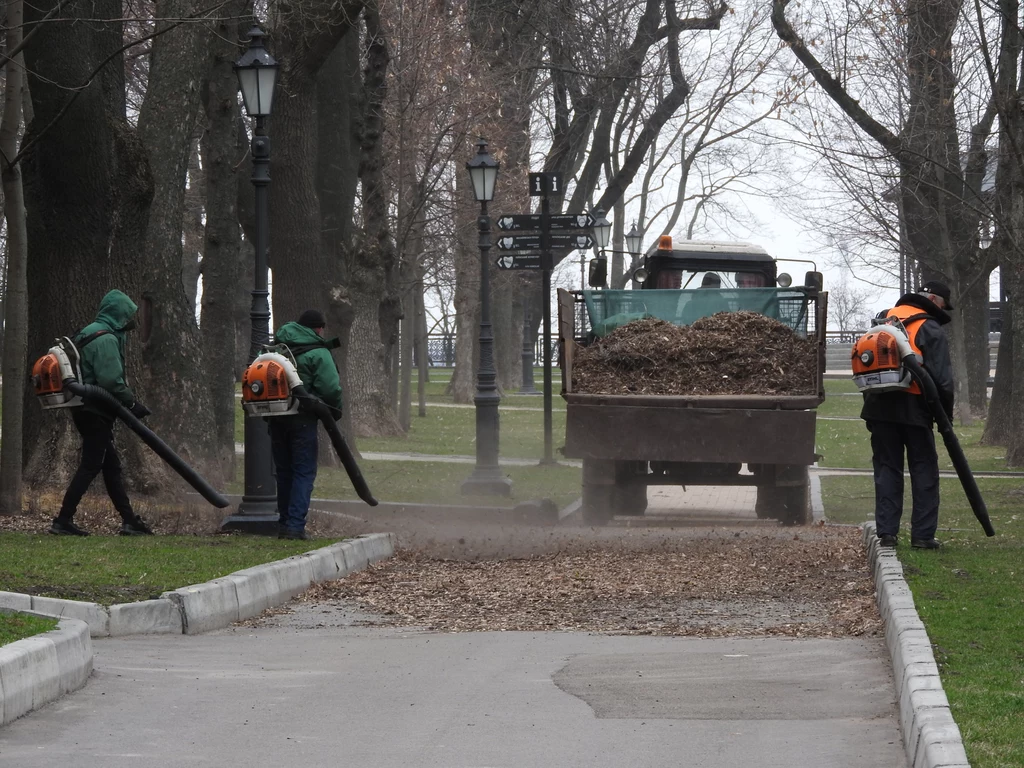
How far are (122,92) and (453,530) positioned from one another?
5.07 m

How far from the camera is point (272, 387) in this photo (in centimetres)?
1208

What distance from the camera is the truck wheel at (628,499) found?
15.7 meters

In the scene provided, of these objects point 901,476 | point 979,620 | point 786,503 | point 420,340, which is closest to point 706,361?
point 786,503

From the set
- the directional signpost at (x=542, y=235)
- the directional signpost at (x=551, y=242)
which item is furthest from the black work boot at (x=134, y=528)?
the directional signpost at (x=551, y=242)

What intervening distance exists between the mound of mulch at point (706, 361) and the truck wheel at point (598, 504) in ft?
3.75

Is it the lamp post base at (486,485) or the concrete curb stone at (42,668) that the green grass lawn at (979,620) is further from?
the lamp post base at (486,485)

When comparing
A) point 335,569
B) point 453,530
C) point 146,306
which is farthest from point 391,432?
point 335,569

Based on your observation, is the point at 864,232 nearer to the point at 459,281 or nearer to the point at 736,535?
the point at 459,281

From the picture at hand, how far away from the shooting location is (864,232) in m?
35.2

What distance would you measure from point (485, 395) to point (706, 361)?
464 cm

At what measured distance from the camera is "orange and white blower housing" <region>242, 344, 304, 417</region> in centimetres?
1209

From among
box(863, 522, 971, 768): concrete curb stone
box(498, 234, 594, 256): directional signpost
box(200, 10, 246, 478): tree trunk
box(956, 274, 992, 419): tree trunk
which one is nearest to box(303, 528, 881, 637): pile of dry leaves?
box(863, 522, 971, 768): concrete curb stone

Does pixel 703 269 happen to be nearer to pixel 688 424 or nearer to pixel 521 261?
pixel 521 261

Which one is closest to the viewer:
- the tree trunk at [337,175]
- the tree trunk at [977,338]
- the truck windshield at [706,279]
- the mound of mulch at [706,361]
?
the mound of mulch at [706,361]
